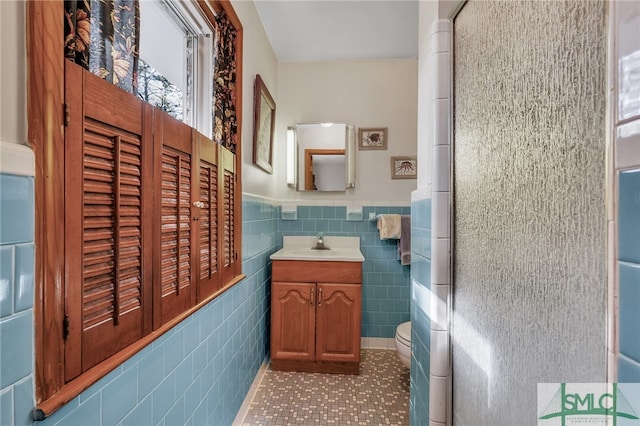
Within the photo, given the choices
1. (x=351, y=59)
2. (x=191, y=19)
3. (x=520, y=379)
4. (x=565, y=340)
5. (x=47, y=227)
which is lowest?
(x=520, y=379)

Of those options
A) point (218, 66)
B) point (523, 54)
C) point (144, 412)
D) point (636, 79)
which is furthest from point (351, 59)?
point (144, 412)

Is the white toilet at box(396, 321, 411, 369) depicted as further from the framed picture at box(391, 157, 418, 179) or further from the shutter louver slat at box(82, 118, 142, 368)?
the shutter louver slat at box(82, 118, 142, 368)

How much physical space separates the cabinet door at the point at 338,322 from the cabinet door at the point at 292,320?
58mm

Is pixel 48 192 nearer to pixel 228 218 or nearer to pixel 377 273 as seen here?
pixel 228 218

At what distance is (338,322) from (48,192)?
73.5 inches

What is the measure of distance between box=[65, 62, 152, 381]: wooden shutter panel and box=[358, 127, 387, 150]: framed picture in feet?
6.63

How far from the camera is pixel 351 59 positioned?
8.57 ft

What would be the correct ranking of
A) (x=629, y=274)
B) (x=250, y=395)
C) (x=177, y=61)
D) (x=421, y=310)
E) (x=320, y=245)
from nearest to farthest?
(x=629, y=274) → (x=421, y=310) → (x=177, y=61) → (x=250, y=395) → (x=320, y=245)

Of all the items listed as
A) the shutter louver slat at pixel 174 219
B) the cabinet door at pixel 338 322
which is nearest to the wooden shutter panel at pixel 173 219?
the shutter louver slat at pixel 174 219

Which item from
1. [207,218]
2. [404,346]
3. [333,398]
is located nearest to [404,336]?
[404,346]

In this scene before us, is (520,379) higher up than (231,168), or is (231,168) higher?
(231,168)

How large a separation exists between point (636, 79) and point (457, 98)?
669 mm

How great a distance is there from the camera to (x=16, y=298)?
1.65 ft

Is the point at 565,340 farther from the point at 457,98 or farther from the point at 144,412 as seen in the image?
the point at 144,412
